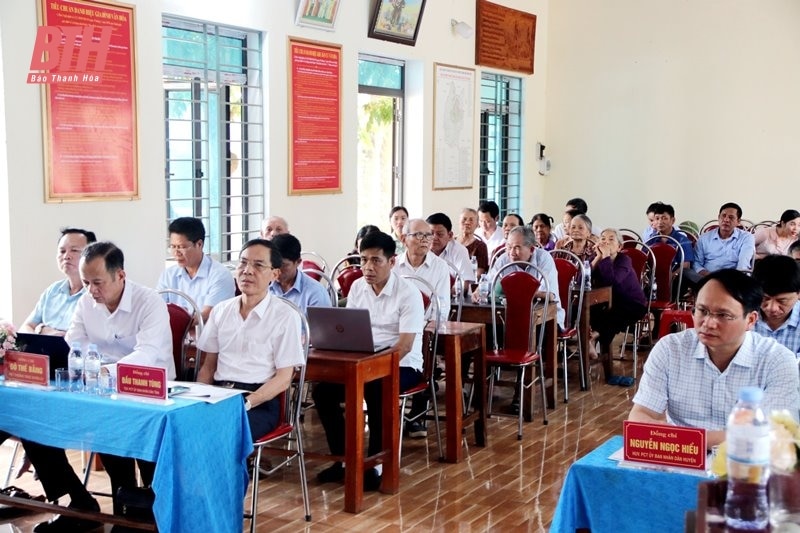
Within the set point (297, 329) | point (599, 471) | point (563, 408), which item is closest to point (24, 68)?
point (297, 329)

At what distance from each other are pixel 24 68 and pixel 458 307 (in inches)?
101

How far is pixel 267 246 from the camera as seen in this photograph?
344 centimetres

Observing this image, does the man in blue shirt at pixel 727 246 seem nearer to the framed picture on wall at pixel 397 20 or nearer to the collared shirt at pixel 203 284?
the framed picture on wall at pixel 397 20

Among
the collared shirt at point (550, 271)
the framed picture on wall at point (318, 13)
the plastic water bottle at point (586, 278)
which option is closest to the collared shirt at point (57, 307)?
the collared shirt at point (550, 271)

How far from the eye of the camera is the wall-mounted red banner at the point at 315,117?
269 inches

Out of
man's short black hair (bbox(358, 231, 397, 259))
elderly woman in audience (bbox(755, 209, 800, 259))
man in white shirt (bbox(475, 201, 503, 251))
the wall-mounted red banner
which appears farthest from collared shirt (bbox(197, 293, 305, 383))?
elderly woman in audience (bbox(755, 209, 800, 259))

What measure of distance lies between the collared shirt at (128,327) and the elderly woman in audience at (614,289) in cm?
336

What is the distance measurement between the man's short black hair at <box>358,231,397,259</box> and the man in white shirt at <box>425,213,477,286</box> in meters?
2.12

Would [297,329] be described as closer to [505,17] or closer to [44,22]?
[44,22]

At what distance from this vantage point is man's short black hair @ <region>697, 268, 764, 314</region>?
2420mm

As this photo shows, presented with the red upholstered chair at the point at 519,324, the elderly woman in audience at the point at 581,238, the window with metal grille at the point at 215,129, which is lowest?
the red upholstered chair at the point at 519,324

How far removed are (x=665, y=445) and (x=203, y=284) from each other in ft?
9.37

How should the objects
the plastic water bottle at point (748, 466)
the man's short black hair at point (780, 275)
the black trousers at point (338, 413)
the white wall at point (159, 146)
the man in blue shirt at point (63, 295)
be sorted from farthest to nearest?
the white wall at point (159, 146), the man in blue shirt at point (63, 295), the black trousers at point (338, 413), the man's short black hair at point (780, 275), the plastic water bottle at point (748, 466)

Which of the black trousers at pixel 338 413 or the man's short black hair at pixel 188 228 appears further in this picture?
the man's short black hair at pixel 188 228
